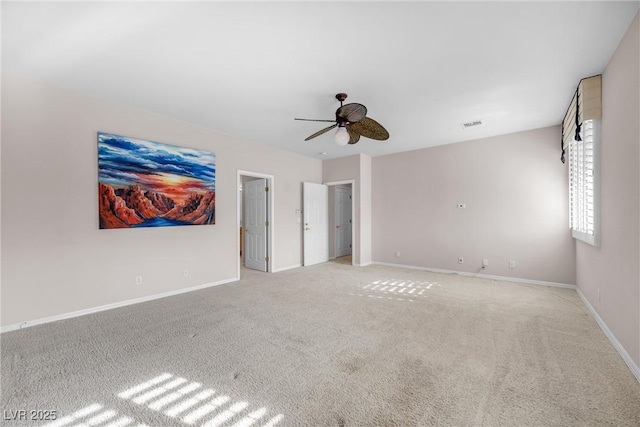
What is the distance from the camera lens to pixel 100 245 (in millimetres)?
3391

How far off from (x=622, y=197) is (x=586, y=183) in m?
1.13

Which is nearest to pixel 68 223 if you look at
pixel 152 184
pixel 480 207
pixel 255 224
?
pixel 152 184

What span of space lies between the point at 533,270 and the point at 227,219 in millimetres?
5309

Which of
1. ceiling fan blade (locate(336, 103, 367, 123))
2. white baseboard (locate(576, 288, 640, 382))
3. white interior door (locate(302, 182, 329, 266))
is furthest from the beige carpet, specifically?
white interior door (locate(302, 182, 329, 266))

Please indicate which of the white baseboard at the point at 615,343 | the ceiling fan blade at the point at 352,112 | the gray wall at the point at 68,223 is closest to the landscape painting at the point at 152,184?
the gray wall at the point at 68,223

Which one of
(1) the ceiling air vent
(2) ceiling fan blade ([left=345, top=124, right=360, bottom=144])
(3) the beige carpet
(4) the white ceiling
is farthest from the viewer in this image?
(1) the ceiling air vent

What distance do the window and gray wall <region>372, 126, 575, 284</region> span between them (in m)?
0.41

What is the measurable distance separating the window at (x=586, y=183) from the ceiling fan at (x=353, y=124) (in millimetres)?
2155

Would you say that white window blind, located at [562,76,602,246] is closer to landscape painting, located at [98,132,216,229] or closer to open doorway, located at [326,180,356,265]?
open doorway, located at [326,180,356,265]

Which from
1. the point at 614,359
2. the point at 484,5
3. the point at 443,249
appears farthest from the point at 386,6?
the point at 443,249

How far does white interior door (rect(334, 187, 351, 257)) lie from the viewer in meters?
7.38

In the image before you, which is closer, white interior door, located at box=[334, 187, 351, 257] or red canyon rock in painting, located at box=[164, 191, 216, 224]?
red canyon rock in painting, located at box=[164, 191, 216, 224]

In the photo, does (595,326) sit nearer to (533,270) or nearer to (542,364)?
(542,364)

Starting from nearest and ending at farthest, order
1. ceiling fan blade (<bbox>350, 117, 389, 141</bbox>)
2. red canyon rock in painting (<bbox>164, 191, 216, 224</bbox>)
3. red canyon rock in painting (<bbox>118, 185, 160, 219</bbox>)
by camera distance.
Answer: ceiling fan blade (<bbox>350, 117, 389, 141</bbox>) → red canyon rock in painting (<bbox>118, 185, 160, 219</bbox>) → red canyon rock in painting (<bbox>164, 191, 216, 224</bbox>)
